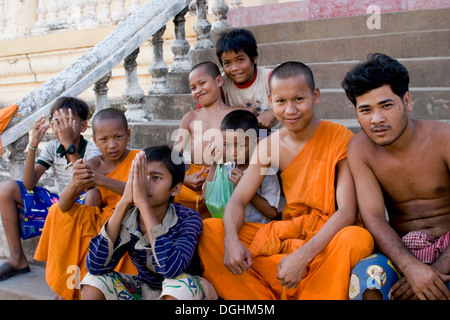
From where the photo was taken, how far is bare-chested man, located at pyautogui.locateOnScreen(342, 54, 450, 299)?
238cm

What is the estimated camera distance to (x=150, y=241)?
2377mm

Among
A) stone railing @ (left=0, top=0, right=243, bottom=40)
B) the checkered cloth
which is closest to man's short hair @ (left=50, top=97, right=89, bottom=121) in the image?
the checkered cloth

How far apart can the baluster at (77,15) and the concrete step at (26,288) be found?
4732mm

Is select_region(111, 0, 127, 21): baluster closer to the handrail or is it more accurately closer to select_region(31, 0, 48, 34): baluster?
select_region(31, 0, 48, 34): baluster

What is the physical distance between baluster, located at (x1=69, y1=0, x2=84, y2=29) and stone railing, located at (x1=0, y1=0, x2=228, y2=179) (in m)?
2.51

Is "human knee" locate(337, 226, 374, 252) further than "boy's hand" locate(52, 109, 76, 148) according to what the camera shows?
No

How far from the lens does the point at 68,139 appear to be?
304 centimetres

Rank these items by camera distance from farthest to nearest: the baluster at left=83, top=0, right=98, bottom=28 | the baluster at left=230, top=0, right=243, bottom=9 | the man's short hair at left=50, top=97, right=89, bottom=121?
the baluster at left=83, top=0, right=98, bottom=28
the baluster at left=230, top=0, right=243, bottom=9
the man's short hair at left=50, top=97, right=89, bottom=121

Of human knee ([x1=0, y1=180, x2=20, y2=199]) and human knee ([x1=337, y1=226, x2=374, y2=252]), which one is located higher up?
human knee ([x1=0, y1=180, x2=20, y2=199])

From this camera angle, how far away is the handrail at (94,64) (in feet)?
11.9

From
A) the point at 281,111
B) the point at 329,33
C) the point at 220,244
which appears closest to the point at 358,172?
the point at 281,111

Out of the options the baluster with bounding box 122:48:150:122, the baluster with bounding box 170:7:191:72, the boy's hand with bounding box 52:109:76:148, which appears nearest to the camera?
the boy's hand with bounding box 52:109:76:148

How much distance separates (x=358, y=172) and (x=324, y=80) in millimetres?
2096

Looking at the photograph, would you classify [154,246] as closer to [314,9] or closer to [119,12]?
[314,9]
